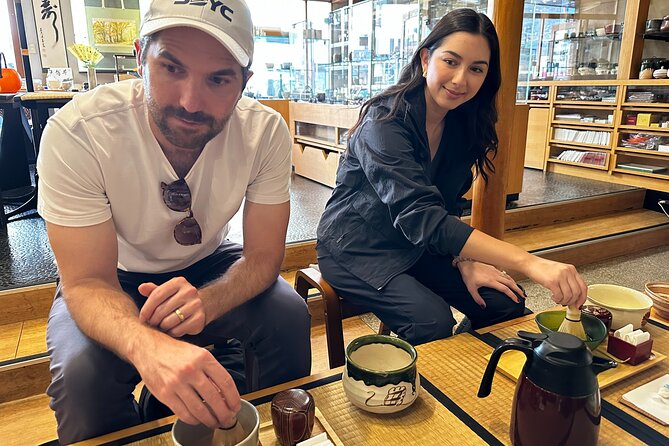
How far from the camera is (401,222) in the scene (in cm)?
139

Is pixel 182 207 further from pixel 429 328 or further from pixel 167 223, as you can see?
pixel 429 328

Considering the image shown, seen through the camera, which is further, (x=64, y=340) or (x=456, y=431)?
(x=64, y=340)

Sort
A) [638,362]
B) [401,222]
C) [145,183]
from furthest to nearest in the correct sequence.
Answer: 1. [401,222]
2. [145,183]
3. [638,362]

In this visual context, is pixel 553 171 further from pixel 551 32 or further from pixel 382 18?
pixel 382 18

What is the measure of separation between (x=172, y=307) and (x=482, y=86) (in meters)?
1.29

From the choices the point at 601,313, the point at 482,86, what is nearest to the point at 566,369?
the point at 601,313

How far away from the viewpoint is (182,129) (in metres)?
1.14

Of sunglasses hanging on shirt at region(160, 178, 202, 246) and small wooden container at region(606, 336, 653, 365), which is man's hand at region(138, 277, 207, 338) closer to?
sunglasses hanging on shirt at region(160, 178, 202, 246)

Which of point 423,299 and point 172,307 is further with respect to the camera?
point 423,299

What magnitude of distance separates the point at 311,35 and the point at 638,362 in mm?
4784

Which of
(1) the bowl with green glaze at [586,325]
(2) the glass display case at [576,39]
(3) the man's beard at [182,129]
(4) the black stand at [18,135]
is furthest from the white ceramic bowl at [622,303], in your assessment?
(2) the glass display case at [576,39]

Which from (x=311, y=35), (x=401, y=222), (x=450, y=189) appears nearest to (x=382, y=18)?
(x=311, y=35)

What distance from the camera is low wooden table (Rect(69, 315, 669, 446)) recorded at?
32.1 inches

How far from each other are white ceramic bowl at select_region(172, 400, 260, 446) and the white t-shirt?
0.58 meters
